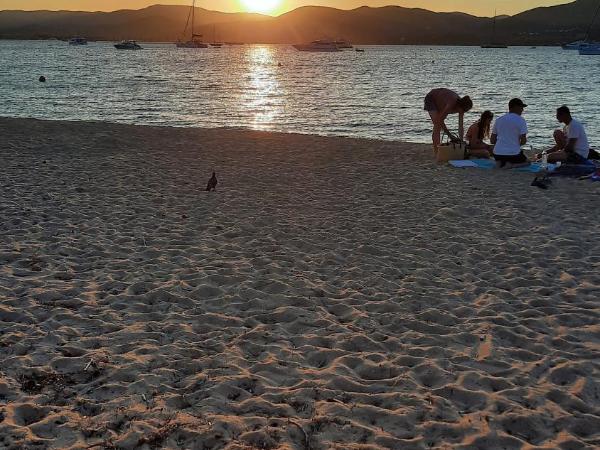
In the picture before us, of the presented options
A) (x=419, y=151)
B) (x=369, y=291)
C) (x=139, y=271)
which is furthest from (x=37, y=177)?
(x=419, y=151)

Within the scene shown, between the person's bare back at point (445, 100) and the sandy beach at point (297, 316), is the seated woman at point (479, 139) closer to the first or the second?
the person's bare back at point (445, 100)

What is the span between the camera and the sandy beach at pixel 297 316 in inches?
153

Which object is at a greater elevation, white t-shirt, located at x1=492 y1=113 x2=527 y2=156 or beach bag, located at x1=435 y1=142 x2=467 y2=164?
white t-shirt, located at x1=492 y1=113 x2=527 y2=156

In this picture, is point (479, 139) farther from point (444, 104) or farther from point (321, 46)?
point (321, 46)

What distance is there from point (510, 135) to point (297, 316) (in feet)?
29.1

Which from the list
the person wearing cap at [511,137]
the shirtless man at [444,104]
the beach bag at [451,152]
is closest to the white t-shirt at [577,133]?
the person wearing cap at [511,137]

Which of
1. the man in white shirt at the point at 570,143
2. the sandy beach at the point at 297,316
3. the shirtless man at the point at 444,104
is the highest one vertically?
the shirtless man at the point at 444,104

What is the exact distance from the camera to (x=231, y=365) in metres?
4.66

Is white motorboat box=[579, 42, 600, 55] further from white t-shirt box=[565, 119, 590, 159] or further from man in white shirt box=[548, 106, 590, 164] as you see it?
white t-shirt box=[565, 119, 590, 159]

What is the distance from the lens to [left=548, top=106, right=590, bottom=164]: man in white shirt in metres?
11.6

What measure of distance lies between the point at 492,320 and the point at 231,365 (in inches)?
107

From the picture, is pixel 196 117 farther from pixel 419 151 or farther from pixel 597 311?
pixel 597 311

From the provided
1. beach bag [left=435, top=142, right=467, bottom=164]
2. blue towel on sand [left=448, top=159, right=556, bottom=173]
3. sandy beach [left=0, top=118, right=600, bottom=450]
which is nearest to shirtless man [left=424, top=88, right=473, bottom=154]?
beach bag [left=435, top=142, right=467, bottom=164]

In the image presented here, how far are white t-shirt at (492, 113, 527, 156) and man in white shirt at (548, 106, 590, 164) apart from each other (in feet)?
2.59
